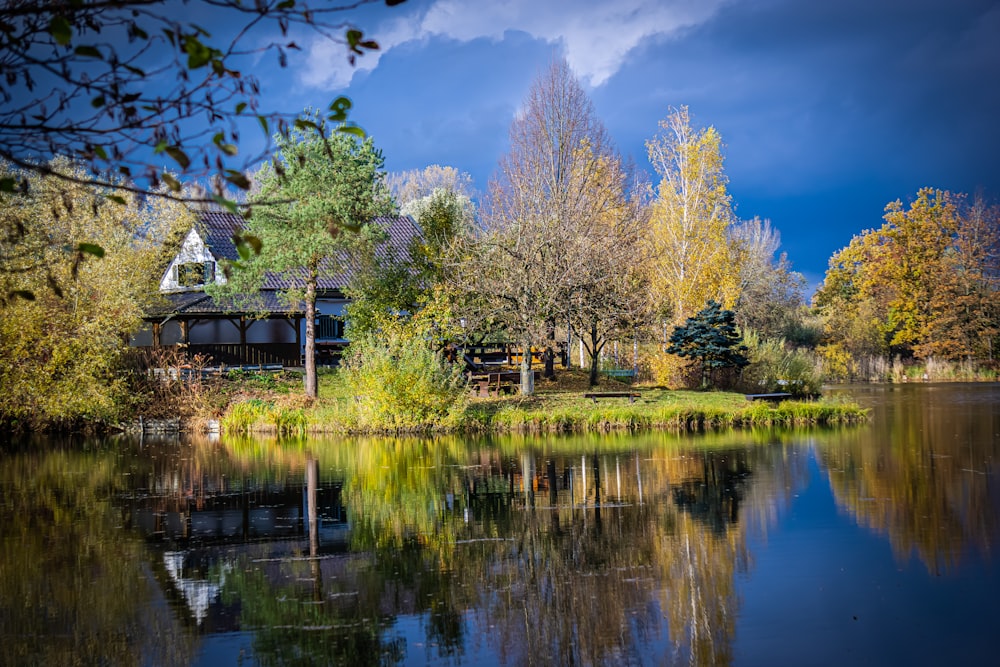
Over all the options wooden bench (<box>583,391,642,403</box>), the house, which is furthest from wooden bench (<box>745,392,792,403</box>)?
the house

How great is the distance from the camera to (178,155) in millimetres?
3641

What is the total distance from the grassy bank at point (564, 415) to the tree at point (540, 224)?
12.0ft

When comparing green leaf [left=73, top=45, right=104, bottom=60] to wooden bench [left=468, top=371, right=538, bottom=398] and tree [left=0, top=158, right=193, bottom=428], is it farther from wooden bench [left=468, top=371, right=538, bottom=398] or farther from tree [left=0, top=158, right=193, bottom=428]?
wooden bench [left=468, top=371, right=538, bottom=398]

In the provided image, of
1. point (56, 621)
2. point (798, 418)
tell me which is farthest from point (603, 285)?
point (56, 621)

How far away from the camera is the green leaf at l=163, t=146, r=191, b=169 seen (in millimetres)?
3611

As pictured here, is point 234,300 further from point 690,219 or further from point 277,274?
point 690,219

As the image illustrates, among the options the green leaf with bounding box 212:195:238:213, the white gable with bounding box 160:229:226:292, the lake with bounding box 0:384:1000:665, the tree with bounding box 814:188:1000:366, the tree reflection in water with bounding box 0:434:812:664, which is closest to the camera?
the green leaf with bounding box 212:195:238:213

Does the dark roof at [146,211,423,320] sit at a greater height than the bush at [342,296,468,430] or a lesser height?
greater

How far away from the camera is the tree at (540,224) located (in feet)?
97.5

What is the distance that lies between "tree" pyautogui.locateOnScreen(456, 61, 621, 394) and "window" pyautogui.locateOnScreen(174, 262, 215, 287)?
14.8 meters

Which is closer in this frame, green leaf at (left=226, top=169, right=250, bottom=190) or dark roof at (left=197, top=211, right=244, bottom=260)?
green leaf at (left=226, top=169, right=250, bottom=190)

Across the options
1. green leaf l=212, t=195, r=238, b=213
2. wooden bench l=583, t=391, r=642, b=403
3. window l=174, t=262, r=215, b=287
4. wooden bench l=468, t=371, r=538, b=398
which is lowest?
wooden bench l=583, t=391, r=642, b=403

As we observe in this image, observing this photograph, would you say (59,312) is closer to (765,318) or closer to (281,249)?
(281,249)

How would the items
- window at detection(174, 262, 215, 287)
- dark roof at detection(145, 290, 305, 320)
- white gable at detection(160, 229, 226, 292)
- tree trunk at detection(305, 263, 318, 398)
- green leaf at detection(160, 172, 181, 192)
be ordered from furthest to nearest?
1. white gable at detection(160, 229, 226, 292)
2. window at detection(174, 262, 215, 287)
3. dark roof at detection(145, 290, 305, 320)
4. tree trunk at detection(305, 263, 318, 398)
5. green leaf at detection(160, 172, 181, 192)
